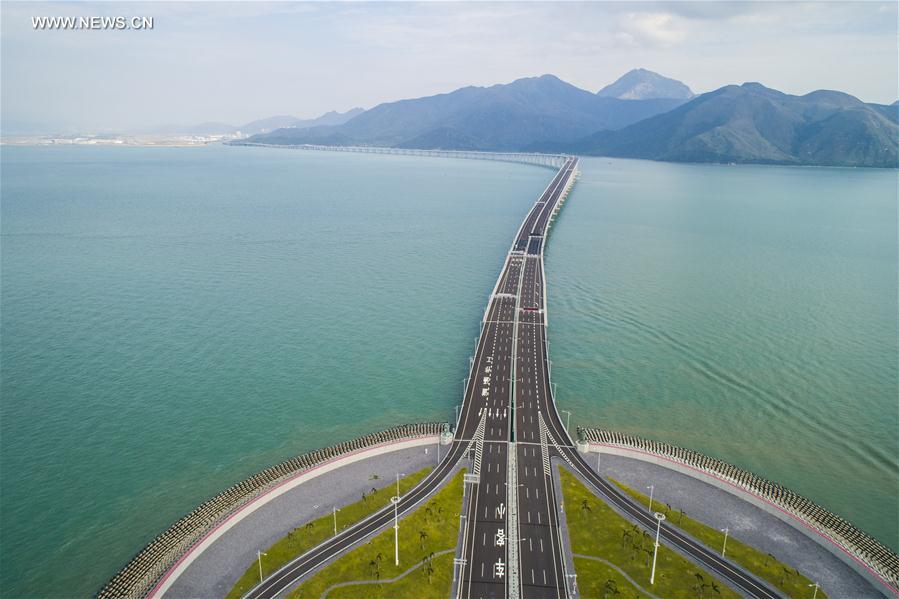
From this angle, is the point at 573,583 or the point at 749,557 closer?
the point at 573,583

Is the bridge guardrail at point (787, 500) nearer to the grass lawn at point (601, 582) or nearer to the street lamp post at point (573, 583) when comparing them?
the grass lawn at point (601, 582)

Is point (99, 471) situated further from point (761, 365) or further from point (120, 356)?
point (761, 365)

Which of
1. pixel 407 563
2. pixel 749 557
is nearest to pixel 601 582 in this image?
pixel 749 557

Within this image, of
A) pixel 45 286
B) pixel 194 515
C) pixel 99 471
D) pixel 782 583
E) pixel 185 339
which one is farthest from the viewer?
pixel 45 286

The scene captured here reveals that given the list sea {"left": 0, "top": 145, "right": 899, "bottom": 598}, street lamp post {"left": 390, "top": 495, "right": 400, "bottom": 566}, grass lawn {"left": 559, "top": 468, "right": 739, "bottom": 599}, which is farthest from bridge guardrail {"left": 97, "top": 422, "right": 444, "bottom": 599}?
grass lawn {"left": 559, "top": 468, "right": 739, "bottom": 599}

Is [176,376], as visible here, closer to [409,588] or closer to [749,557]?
[409,588]

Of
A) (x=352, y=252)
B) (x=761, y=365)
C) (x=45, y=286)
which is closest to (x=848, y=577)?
(x=761, y=365)

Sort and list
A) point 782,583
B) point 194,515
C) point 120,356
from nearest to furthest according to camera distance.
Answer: point 782,583
point 194,515
point 120,356
